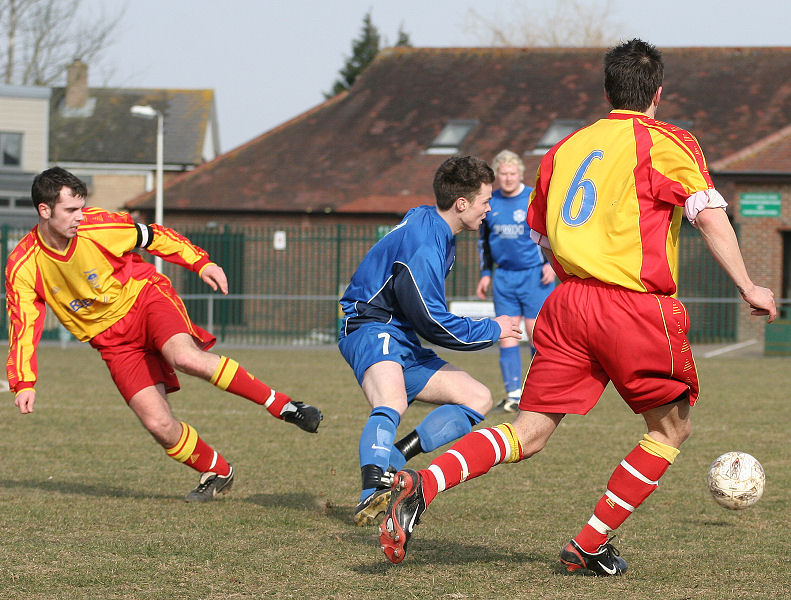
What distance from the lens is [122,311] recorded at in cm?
656

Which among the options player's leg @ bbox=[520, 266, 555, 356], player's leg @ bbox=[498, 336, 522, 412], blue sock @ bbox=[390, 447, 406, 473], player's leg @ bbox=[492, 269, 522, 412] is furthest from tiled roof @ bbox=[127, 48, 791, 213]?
blue sock @ bbox=[390, 447, 406, 473]

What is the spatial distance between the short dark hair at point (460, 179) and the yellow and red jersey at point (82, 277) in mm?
1611

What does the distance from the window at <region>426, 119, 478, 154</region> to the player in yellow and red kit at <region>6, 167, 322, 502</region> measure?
929 inches

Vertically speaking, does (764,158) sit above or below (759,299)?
above

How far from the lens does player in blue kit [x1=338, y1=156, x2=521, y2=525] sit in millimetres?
5441

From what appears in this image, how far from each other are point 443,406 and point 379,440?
0.66 meters

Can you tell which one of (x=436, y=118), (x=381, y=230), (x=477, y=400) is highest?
(x=436, y=118)

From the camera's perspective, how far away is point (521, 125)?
30.0m

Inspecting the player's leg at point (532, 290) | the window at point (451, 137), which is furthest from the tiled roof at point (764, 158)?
the player's leg at point (532, 290)

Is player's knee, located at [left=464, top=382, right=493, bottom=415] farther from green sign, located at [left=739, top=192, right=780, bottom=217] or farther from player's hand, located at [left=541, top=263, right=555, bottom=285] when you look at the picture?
green sign, located at [left=739, top=192, right=780, bottom=217]

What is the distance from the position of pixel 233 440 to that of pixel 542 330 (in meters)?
5.01

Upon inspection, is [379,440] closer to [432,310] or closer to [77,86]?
[432,310]

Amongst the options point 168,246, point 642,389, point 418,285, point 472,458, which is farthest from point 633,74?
point 168,246

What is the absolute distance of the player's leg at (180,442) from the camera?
644 cm
